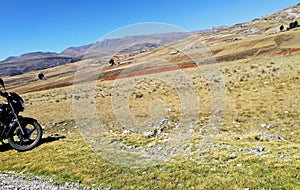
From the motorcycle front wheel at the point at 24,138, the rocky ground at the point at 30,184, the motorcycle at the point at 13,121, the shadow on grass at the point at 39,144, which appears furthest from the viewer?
the shadow on grass at the point at 39,144

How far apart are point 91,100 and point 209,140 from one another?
2272cm

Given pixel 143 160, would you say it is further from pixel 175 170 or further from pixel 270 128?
pixel 270 128

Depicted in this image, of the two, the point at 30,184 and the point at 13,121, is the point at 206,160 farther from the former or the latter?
the point at 13,121

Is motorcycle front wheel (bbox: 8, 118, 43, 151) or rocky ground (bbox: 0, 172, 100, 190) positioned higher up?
motorcycle front wheel (bbox: 8, 118, 43, 151)

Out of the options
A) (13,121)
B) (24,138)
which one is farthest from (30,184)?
(13,121)

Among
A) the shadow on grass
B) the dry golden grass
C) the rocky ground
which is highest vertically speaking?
the shadow on grass

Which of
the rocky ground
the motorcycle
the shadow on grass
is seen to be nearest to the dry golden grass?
the shadow on grass

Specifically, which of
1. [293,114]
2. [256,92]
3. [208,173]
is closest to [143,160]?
[208,173]

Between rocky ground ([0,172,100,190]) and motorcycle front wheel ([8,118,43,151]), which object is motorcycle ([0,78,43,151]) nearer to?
motorcycle front wheel ([8,118,43,151])

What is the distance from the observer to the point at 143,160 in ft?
30.8

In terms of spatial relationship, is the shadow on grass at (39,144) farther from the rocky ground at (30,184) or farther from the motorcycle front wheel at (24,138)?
the rocky ground at (30,184)

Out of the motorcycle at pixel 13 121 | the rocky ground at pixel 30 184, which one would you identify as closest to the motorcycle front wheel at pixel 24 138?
the motorcycle at pixel 13 121

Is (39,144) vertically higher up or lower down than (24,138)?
lower down

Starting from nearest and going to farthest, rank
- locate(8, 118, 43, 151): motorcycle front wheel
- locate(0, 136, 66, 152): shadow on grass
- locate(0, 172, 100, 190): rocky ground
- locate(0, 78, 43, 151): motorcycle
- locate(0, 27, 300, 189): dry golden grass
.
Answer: locate(0, 27, 300, 189): dry golden grass < locate(0, 172, 100, 190): rocky ground < locate(0, 78, 43, 151): motorcycle < locate(8, 118, 43, 151): motorcycle front wheel < locate(0, 136, 66, 152): shadow on grass
